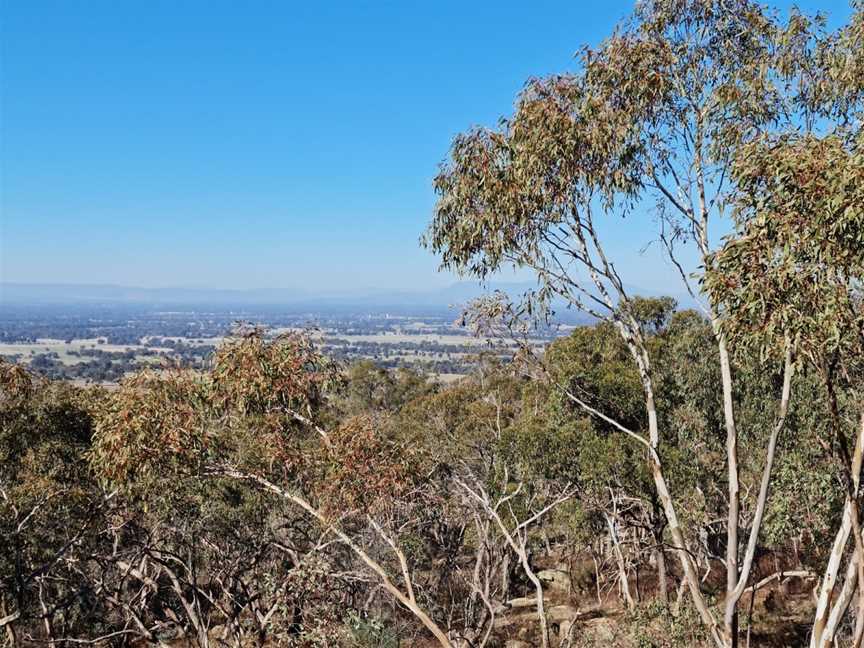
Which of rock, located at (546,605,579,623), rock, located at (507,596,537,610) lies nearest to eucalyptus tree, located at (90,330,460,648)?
rock, located at (546,605,579,623)

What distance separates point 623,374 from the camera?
14.4 meters

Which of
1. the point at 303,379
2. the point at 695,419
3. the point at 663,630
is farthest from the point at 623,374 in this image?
the point at 303,379

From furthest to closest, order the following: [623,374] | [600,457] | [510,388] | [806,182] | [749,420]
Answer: [510,388] < [623,374] < [749,420] < [600,457] < [806,182]

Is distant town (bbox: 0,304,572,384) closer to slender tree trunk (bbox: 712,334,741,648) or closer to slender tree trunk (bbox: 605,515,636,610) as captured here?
slender tree trunk (bbox: 712,334,741,648)

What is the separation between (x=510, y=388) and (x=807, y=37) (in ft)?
67.0

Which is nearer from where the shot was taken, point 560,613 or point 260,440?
point 260,440

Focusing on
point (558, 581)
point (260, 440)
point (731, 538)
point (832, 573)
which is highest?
point (260, 440)

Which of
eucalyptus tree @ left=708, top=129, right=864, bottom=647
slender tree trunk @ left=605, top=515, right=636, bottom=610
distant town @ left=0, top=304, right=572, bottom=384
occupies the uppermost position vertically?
eucalyptus tree @ left=708, top=129, right=864, bottom=647

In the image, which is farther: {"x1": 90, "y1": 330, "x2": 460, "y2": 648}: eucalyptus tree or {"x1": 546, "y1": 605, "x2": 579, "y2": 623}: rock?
{"x1": 546, "y1": 605, "x2": 579, "y2": 623}: rock

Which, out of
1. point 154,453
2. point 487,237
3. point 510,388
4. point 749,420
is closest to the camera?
point 154,453

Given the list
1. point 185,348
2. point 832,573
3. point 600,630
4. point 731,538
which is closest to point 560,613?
point 600,630

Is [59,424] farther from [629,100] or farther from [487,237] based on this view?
[629,100]

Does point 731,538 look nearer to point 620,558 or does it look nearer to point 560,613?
point 620,558

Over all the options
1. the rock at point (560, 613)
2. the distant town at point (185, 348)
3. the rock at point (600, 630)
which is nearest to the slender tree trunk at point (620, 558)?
the rock at point (600, 630)
